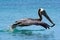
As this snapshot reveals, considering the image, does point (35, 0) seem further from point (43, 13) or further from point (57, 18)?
point (43, 13)

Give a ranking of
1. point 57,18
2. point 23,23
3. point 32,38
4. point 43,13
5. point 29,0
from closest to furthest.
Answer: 1. point 32,38
2. point 23,23
3. point 43,13
4. point 57,18
5. point 29,0

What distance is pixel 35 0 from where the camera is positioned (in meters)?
32.3

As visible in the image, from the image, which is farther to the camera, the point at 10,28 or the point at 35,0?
the point at 35,0

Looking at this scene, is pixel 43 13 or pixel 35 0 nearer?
pixel 43 13

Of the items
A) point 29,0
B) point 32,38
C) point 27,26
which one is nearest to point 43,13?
point 27,26

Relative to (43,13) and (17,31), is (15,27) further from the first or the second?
(43,13)

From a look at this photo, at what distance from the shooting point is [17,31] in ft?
42.6

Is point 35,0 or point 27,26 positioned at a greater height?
point 35,0

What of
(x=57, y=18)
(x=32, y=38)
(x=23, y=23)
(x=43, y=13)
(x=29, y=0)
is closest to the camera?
(x=32, y=38)

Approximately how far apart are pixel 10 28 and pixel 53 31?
4.65ft

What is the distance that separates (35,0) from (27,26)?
61.4 feet

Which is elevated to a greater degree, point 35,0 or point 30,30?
point 35,0

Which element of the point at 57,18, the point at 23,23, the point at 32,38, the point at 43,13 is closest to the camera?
the point at 32,38

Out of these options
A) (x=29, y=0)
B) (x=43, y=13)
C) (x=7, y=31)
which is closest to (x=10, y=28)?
(x=7, y=31)
